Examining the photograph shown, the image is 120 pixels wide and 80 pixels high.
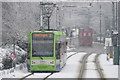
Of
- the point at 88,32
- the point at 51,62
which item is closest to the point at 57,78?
the point at 51,62

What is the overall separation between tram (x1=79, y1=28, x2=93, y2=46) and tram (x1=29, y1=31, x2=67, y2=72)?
64406mm

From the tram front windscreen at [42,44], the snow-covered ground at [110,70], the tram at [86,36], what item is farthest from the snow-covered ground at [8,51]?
the tram at [86,36]

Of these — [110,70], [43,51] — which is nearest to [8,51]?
[43,51]

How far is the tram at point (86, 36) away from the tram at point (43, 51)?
64406 millimetres

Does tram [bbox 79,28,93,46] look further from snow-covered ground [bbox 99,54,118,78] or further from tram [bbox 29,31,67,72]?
tram [bbox 29,31,67,72]

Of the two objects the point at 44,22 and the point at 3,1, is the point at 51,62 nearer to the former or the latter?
the point at 44,22

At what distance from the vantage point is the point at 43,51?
3319 centimetres

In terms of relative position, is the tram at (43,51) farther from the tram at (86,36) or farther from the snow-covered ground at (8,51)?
the tram at (86,36)

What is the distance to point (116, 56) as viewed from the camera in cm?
4103

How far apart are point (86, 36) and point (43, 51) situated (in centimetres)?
6515

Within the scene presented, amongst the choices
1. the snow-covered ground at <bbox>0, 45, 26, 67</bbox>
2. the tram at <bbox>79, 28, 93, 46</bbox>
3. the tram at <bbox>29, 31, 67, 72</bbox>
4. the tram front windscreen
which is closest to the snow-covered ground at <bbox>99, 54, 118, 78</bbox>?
the tram at <bbox>29, 31, 67, 72</bbox>

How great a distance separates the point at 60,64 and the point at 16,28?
1613cm

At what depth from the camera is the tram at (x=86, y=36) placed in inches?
3856

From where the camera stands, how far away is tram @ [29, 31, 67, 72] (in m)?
33.1
